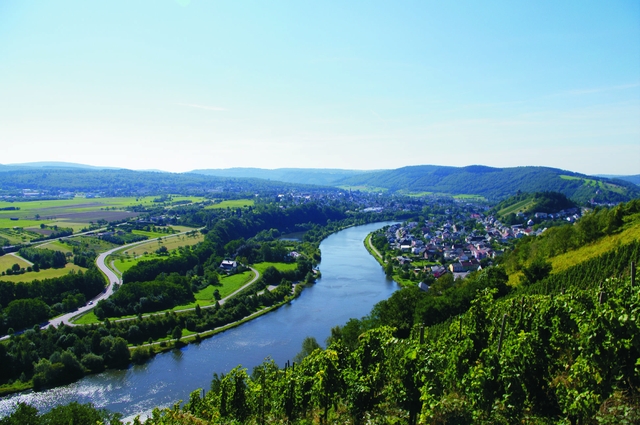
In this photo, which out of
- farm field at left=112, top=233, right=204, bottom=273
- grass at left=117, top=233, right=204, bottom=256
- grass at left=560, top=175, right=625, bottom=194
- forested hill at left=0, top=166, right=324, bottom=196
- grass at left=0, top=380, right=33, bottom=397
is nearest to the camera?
grass at left=0, top=380, right=33, bottom=397

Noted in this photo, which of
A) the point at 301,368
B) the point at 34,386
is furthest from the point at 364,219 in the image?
the point at 301,368

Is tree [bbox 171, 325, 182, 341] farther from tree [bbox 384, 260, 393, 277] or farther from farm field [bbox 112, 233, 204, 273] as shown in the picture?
tree [bbox 384, 260, 393, 277]

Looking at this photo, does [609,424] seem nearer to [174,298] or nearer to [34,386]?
[34,386]

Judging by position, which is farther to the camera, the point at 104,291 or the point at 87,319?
the point at 104,291

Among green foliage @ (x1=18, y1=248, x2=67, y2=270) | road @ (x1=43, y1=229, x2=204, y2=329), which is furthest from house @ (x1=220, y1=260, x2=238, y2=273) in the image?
green foliage @ (x1=18, y1=248, x2=67, y2=270)

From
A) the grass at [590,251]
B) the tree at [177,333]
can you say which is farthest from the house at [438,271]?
the tree at [177,333]

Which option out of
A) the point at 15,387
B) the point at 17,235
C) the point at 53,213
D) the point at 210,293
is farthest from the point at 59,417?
the point at 53,213

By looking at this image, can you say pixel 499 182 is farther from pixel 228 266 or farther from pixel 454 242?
pixel 228 266
